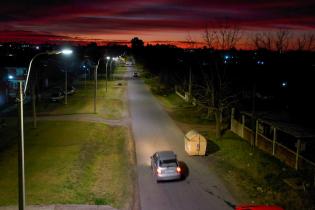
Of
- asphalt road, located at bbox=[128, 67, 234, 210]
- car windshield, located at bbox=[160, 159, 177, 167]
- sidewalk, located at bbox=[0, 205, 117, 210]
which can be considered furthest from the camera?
car windshield, located at bbox=[160, 159, 177, 167]

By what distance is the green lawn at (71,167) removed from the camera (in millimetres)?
20984

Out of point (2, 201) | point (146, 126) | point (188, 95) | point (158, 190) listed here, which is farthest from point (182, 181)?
point (188, 95)

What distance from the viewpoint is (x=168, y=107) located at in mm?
54438

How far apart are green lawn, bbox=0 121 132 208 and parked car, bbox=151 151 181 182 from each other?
71.0 inches

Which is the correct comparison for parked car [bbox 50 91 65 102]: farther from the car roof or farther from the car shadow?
the car roof

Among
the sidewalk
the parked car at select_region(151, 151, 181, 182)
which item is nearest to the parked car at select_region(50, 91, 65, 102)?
the parked car at select_region(151, 151, 181, 182)

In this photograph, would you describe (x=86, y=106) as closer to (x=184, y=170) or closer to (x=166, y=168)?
(x=184, y=170)

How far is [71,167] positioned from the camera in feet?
84.4

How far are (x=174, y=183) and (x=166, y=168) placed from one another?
3.38ft

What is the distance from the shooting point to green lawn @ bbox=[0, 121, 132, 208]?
826 inches

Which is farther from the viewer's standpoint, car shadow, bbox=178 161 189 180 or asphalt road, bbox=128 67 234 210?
car shadow, bbox=178 161 189 180

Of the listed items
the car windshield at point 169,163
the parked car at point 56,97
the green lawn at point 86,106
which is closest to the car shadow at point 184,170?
the car windshield at point 169,163

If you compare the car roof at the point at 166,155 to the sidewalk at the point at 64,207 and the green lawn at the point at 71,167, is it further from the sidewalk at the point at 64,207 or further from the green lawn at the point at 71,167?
the sidewalk at the point at 64,207

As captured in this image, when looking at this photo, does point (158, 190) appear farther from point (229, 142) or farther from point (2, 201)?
point (229, 142)
